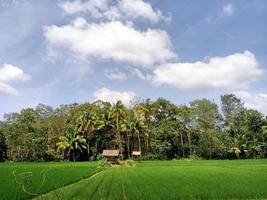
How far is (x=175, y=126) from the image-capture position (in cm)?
6925

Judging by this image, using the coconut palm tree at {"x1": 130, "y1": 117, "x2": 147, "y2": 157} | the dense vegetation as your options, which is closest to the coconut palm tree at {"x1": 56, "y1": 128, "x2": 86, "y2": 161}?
the dense vegetation

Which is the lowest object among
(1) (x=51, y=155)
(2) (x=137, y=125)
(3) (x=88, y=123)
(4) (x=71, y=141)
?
(1) (x=51, y=155)

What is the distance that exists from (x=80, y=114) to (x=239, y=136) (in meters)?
30.3

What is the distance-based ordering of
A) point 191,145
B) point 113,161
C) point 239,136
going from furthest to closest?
point 191,145, point 239,136, point 113,161

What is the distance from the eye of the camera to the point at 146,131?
6900 centimetres

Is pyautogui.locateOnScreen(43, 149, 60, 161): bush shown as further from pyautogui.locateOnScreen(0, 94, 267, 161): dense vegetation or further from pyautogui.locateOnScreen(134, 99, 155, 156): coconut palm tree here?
pyautogui.locateOnScreen(134, 99, 155, 156): coconut palm tree

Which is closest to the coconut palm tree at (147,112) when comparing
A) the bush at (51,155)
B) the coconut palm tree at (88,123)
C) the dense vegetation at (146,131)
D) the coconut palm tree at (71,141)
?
the dense vegetation at (146,131)

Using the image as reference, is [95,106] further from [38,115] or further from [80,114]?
[38,115]

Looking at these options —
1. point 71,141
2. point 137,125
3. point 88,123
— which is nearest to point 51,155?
point 71,141

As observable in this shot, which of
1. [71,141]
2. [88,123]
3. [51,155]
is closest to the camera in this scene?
Result: [71,141]

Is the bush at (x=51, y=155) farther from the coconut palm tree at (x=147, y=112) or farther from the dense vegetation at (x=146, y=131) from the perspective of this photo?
the coconut palm tree at (x=147, y=112)

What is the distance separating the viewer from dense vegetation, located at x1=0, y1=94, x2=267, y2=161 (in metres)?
66.3

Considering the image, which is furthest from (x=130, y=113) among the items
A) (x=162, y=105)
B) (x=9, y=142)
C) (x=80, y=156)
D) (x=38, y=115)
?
(x=9, y=142)

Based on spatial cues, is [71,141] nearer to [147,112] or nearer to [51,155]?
[51,155]
